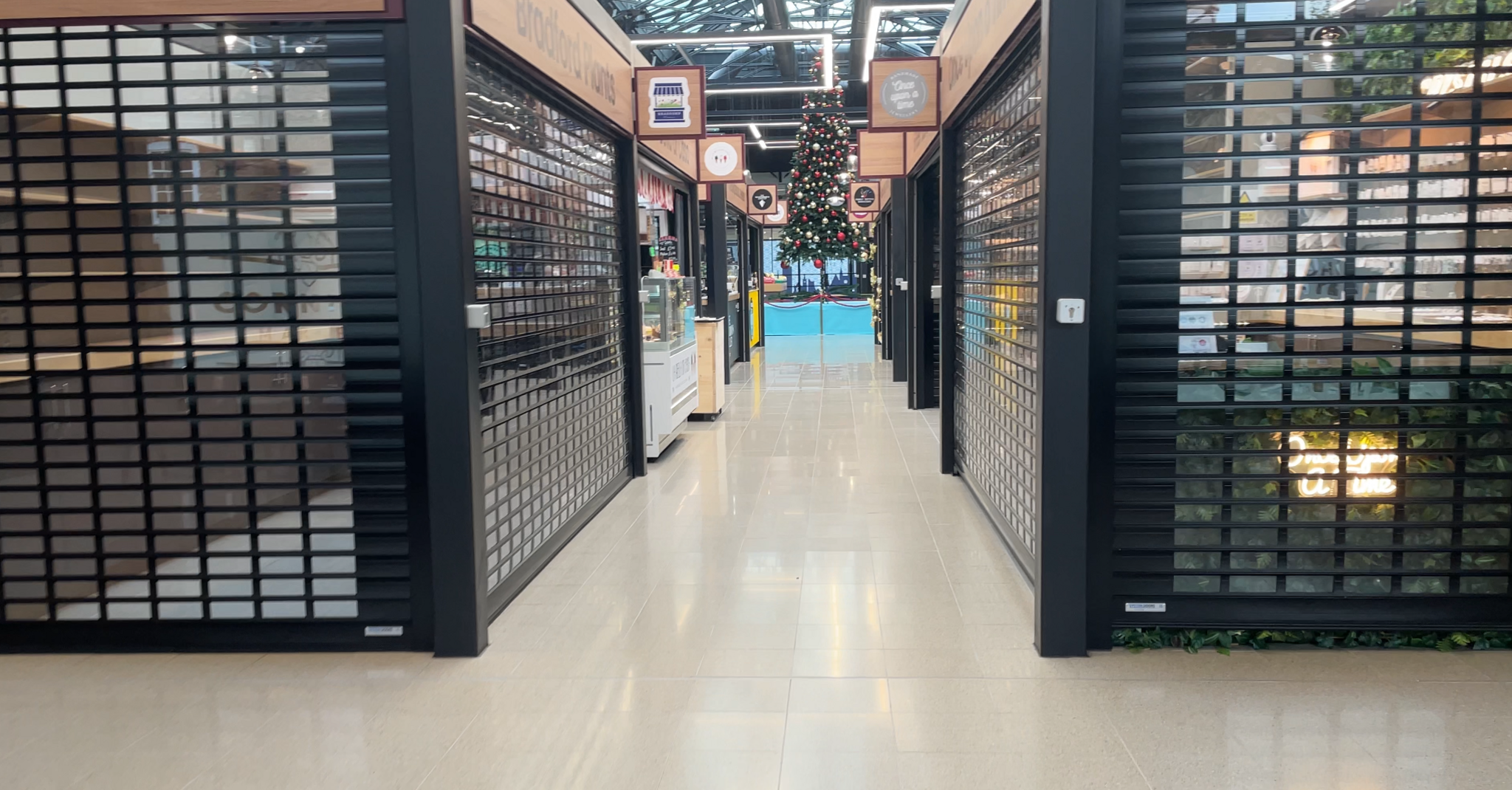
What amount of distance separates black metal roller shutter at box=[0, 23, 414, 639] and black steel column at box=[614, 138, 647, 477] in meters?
3.16

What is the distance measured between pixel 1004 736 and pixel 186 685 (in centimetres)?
275

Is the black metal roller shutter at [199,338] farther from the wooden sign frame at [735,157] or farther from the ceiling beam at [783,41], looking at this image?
the ceiling beam at [783,41]

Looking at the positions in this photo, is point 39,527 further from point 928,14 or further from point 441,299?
point 928,14

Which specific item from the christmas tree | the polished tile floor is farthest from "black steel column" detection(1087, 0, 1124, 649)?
the christmas tree

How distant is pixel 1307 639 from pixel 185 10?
4.60 m

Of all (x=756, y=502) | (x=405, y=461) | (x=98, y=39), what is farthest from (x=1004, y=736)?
(x=98, y=39)

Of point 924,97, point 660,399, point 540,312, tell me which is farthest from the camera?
point 660,399

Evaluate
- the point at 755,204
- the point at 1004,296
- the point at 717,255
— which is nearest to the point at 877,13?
the point at 1004,296

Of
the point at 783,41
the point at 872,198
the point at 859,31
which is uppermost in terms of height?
the point at 859,31

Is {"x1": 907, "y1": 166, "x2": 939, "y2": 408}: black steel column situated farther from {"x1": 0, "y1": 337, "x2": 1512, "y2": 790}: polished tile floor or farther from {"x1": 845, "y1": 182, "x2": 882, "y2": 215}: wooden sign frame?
{"x1": 845, "y1": 182, "x2": 882, "y2": 215}: wooden sign frame

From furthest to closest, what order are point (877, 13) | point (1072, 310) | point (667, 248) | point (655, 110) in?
point (667, 248) → point (877, 13) → point (655, 110) → point (1072, 310)

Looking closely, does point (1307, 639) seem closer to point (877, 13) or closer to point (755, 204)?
point (877, 13)

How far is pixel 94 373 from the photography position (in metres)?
3.59

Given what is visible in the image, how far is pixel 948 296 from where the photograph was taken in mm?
6707
